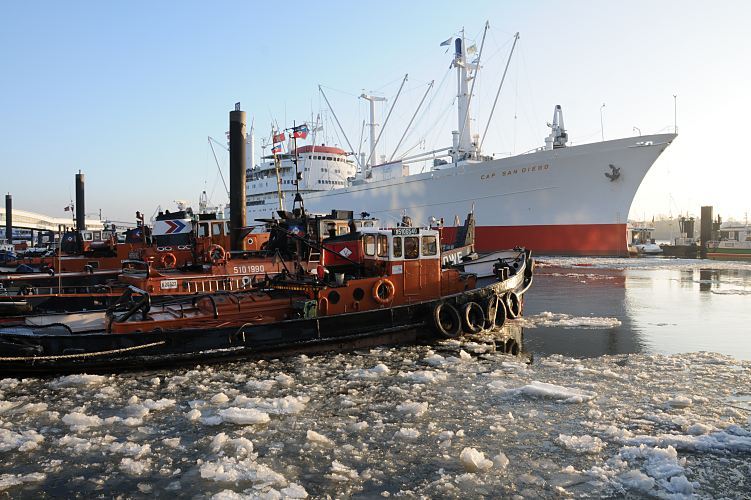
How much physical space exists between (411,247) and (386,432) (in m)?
6.21

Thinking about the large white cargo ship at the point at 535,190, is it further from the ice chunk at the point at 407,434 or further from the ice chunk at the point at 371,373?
the ice chunk at the point at 407,434

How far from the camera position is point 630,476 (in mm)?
5410

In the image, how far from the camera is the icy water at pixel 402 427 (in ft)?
17.6

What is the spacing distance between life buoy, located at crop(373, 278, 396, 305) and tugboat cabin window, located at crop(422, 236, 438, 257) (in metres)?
1.25

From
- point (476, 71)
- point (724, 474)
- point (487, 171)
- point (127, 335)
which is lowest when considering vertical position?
point (724, 474)

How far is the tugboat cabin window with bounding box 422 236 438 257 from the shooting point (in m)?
12.5

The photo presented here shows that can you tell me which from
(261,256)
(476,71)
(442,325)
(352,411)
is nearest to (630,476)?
(352,411)

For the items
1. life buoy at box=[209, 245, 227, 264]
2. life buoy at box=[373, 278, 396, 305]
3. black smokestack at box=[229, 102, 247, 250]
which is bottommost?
life buoy at box=[373, 278, 396, 305]

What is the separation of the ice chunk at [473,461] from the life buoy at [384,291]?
243 inches

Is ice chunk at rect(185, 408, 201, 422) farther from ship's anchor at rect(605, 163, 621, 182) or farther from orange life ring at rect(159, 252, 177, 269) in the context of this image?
ship's anchor at rect(605, 163, 621, 182)

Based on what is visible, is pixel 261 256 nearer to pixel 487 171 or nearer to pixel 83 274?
pixel 83 274

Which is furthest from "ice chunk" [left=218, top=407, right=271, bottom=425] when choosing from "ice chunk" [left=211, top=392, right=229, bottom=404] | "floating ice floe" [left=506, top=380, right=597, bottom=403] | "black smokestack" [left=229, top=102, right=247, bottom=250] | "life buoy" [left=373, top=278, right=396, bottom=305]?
"black smokestack" [left=229, top=102, right=247, bottom=250]

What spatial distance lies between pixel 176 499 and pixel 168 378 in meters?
4.59

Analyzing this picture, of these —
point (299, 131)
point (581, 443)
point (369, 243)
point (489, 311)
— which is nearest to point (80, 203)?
point (299, 131)
